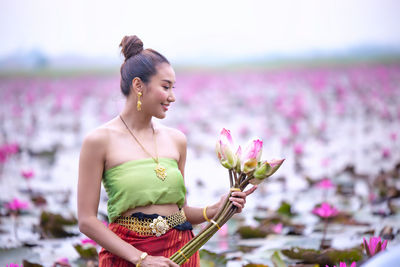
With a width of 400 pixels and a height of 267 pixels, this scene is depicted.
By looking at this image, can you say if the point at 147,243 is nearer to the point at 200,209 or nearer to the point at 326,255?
the point at 200,209

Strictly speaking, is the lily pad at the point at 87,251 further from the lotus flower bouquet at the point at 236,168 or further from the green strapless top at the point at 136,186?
the lotus flower bouquet at the point at 236,168

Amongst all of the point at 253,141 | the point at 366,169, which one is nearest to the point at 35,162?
the point at 366,169

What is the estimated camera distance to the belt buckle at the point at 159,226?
1143 millimetres

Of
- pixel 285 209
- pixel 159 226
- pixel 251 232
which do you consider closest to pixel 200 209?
pixel 159 226

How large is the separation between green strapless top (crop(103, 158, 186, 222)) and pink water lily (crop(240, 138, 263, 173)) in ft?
0.74

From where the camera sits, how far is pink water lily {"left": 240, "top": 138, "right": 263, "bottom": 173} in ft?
3.41

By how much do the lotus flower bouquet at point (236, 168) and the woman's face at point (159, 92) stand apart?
0.63ft

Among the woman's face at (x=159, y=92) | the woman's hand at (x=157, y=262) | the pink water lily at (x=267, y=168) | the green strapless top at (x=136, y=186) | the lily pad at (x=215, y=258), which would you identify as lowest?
the lily pad at (x=215, y=258)

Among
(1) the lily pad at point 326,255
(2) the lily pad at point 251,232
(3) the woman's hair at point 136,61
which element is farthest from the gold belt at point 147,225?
(2) the lily pad at point 251,232

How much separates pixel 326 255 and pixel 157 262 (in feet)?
2.56

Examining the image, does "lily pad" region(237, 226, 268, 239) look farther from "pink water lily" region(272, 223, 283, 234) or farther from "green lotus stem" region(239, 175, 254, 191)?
"green lotus stem" region(239, 175, 254, 191)

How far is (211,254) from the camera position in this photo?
1.71 m

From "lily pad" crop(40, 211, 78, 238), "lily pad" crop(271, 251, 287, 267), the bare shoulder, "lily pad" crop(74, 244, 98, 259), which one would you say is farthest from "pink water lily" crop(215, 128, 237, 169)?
"lily pad" crop(40, 211, 78, 238)

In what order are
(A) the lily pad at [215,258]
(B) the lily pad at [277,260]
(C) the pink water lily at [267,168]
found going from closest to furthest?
(C) the pink water lily at [267,168] < (B) the lily pad at [277,260] < (A) the lily pad at [215,258]
